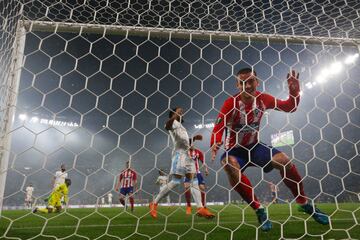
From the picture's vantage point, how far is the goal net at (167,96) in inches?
98.3

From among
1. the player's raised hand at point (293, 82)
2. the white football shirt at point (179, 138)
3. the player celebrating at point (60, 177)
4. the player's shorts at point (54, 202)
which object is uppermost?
the player's raised hand at point (293, 82)

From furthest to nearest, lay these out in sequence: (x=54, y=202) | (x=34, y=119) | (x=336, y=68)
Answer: (x=34, y=119)
(x=336, y=68)
(x=54, y=202)

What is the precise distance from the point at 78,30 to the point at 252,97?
63.3 inches

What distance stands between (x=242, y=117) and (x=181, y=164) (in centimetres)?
139

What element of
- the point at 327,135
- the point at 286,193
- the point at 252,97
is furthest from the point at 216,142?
the point at 286,193

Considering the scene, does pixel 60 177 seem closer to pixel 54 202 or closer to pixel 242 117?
pixel 54 202

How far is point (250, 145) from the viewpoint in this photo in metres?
2.59

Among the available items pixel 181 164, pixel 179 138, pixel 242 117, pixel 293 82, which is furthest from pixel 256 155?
pixel 179 138

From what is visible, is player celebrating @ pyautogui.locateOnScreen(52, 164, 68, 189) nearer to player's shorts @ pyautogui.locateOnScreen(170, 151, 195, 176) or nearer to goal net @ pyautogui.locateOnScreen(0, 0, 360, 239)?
goal net @ pyautogui.locateOnScreen(0, 0, 360, 239)

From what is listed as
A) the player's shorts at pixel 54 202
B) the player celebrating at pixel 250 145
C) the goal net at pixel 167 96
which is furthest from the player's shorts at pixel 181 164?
the player's shorts at pixel 54 202

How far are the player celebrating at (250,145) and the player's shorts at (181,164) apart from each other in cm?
118

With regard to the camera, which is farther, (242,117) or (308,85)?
(308,85)

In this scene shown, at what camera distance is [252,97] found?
275 cm

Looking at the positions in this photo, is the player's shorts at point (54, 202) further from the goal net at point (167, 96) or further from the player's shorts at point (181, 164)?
the player's shorts at point (181, 164)
